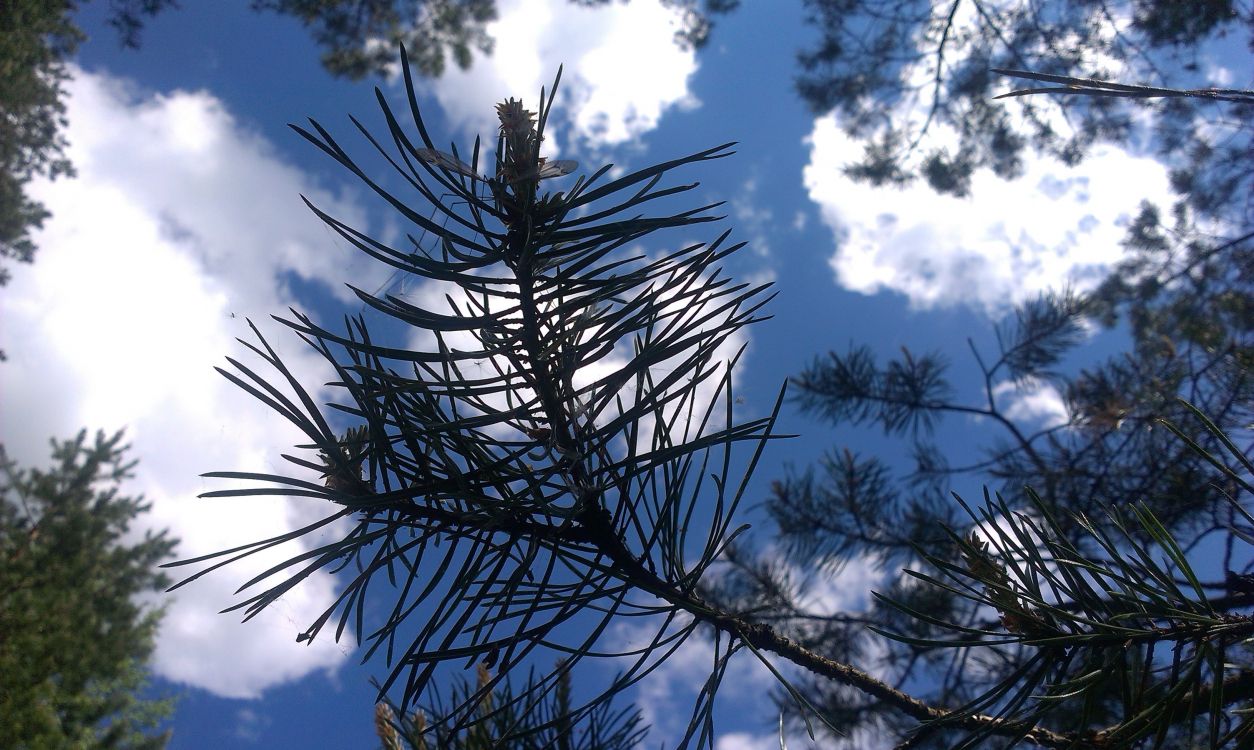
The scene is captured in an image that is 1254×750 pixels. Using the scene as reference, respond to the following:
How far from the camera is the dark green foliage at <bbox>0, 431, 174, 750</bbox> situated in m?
5.50

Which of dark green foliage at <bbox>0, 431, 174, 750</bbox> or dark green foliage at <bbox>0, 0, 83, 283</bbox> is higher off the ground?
dark green foliage at <bbox>0, 0, 83, 283</bbox>

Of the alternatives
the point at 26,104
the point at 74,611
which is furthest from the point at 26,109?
the point at 74,611

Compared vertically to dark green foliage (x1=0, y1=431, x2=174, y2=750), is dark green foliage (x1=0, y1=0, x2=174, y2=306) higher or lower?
higher

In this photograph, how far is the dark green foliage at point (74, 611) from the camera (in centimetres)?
550

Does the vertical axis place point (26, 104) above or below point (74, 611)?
above

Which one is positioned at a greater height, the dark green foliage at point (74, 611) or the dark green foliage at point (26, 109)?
the dark green foliage at point (26, 109)

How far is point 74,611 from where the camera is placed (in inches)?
250

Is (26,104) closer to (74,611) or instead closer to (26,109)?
(26,109)

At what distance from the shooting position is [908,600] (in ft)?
4.35

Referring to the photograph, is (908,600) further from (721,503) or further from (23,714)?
(23,714)

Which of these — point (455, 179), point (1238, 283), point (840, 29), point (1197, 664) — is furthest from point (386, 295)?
point (840, 29)

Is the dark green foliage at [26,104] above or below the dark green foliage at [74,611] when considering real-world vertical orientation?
above

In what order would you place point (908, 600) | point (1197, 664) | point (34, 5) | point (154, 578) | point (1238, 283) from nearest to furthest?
1. point (1197, 664)
2. point (908, 600)
3. point (1238, 283)
4. point (34, 5)
5. point (154, 578)

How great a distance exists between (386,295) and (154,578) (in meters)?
9.46
